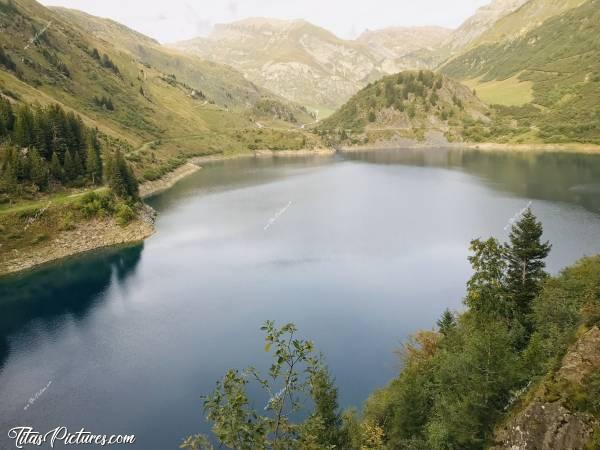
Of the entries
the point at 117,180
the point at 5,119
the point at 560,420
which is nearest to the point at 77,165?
the point at 117,180

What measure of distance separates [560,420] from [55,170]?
106m

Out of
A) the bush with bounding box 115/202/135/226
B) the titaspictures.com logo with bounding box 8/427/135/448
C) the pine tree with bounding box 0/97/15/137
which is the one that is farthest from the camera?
the pine tree with bounding box 0/97/15/137

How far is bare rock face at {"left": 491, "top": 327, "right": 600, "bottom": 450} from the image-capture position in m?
16.4

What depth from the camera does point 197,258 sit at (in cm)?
8431

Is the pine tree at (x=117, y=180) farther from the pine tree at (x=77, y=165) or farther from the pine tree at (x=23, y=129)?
the pine tree at (x=23, y=129)

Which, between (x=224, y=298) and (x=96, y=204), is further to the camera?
(x=96, y=204)

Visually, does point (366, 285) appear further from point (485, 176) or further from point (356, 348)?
point (485, 176)

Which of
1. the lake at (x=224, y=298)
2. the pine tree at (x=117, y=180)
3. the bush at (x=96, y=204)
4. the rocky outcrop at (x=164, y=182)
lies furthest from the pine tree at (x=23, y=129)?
the rocky outcrop at (x=164, y=182)

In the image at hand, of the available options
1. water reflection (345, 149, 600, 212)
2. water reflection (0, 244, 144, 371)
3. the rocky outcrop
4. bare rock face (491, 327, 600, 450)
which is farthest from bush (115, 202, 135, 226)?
water reflection (345, 149, 600, 212)

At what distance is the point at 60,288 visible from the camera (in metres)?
71.1

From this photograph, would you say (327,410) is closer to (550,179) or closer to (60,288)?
(60,288)

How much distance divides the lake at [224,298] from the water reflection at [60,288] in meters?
0.31

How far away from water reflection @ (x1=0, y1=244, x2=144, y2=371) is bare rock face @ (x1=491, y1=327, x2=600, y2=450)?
2088 inches

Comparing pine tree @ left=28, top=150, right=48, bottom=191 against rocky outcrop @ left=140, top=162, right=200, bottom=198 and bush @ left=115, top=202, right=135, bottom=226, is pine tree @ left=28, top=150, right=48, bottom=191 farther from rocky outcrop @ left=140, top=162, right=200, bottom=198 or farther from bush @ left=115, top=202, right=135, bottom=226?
rocky outcrop @ left=140, top=162, right=200, bottom=198
